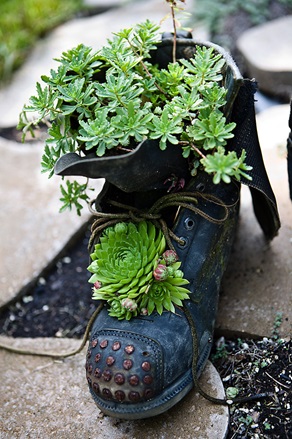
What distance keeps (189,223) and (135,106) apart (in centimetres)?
31

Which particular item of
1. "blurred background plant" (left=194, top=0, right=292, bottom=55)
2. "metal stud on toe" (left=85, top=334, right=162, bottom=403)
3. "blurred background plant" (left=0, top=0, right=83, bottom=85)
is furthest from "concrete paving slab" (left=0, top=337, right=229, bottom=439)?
"blurred background plant" (left=194, top=0, right=292, bottom=55)

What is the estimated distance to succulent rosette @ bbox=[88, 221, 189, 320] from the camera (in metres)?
1.35

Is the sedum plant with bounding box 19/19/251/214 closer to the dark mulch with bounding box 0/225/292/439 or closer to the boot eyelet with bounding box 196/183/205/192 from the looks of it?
the boot eyelet with bounding box 196/183/205/192

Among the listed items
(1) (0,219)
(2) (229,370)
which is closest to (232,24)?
(1) (0,219)

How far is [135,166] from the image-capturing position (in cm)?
127

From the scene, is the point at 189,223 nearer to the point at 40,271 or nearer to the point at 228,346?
the point at 228,346

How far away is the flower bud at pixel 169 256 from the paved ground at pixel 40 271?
303 mm

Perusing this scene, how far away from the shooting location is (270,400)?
54.6 inches

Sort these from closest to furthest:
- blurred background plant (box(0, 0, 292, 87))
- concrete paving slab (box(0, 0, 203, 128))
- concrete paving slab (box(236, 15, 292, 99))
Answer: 1. concrete paving slab (box(236, 15, 292, 99))
2. concrete paving slab (box(0, 0, 203, 128))
3. blurred background plant (box(0, 0, 292, 87))

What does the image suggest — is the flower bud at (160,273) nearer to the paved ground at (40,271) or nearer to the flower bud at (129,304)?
the flower bud at (129,304)

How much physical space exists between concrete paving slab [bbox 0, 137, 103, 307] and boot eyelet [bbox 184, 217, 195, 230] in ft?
2.53

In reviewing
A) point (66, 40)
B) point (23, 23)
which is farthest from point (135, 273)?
point (23, 23)

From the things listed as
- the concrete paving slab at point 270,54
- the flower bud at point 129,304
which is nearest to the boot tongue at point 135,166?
the flower bud at point 129,304

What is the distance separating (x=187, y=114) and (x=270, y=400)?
69 centimetres
